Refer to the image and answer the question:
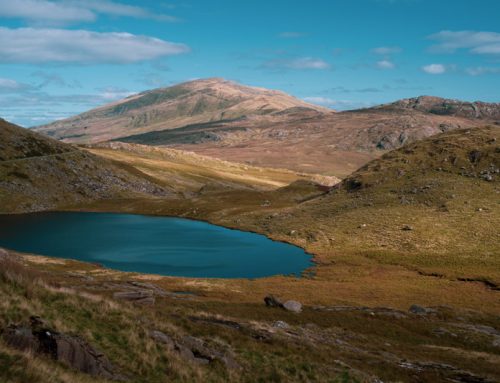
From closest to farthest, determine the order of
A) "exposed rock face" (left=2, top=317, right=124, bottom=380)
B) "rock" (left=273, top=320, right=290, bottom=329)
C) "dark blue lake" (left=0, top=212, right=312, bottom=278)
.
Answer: "exposed rock face" (left=2, top=317, right=124, bottom=380), "rock" (left=273, top=320, right=290, bottom=329), "dark blue lake" (left=0, top=212, right=312, bottom=278)

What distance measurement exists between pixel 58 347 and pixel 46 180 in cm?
16968

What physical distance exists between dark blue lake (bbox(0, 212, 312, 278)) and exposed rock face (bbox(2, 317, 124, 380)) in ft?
210

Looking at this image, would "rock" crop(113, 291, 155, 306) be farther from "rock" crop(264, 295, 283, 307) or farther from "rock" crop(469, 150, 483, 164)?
"rock" crop(469, 150, 483, 164)

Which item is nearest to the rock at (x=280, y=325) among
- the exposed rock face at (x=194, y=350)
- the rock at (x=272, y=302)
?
the rock at (x=272, y=302)

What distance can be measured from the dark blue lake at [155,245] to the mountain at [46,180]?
15.0 m

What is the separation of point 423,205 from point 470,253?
28.6 metres

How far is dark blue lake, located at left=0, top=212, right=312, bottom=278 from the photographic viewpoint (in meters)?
91.1

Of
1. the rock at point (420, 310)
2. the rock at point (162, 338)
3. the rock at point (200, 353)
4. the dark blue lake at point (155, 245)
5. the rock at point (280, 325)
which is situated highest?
the rock at point (162, 338)

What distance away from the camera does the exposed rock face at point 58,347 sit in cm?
1947

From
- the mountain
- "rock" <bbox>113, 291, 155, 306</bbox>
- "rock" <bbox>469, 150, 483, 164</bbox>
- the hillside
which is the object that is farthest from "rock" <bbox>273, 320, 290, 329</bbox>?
the mountain

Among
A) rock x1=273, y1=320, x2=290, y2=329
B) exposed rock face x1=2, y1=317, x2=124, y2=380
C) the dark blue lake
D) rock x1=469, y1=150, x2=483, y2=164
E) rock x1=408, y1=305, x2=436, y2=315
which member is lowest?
the dark blue lake

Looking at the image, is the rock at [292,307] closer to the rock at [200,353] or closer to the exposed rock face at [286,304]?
the exposed rock face at [286,304]

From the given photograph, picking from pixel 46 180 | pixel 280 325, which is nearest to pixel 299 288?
pixel 280 325

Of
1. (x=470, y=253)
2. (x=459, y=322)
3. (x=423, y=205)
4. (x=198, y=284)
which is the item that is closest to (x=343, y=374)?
(x=459, y=322)
